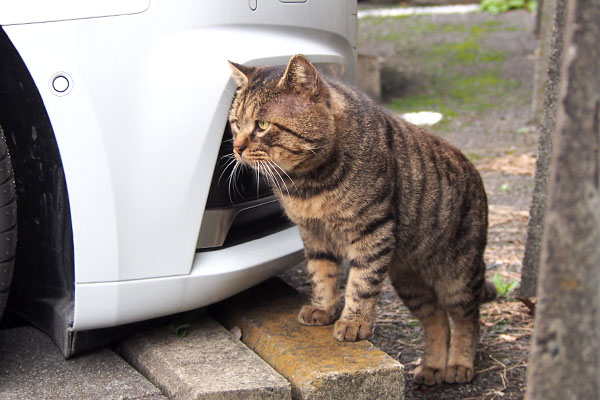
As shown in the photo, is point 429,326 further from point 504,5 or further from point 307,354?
point 504,5

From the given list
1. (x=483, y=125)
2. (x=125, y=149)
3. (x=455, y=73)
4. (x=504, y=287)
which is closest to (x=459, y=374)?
(x=504, y=287)

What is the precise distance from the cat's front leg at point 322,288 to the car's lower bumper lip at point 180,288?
0.51 feet

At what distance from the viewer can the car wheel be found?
87.4 inches

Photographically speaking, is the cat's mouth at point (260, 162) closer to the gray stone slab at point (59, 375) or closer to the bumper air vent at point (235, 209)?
the bumper air vent at point (235, 209)

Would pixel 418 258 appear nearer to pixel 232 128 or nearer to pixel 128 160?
pixel 232 128

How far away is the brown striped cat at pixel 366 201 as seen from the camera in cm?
Answer: 247

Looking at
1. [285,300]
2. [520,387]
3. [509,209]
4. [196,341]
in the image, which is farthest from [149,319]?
[509,209]

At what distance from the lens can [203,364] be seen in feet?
7.81

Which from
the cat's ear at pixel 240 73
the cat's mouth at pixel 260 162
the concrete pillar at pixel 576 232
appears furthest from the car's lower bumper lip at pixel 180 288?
the concrete pillar at pixel 576 232

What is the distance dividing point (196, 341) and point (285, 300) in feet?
1.61

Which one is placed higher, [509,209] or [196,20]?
[196,20]

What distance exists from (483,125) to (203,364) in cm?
455

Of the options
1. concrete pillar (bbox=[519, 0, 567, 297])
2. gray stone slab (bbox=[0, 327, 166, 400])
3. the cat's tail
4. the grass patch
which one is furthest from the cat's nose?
the grass patch

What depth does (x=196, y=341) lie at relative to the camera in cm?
256
